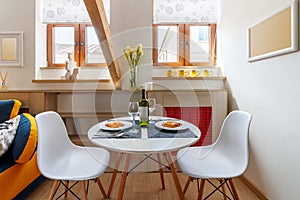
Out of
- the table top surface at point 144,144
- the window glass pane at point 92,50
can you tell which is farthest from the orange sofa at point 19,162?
the window glass pane at point 92,50

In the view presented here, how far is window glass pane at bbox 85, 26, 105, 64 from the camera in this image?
3.48 m

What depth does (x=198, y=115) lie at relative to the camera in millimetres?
3012

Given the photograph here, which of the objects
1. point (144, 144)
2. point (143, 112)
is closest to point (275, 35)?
point (143, 112)

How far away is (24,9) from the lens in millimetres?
3203

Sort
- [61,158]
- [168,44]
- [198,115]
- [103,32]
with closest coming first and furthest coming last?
[61,158] → [103,32] → [198,115] → [168,44]

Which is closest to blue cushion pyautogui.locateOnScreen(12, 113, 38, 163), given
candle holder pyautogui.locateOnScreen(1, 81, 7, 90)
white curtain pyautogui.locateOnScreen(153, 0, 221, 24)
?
candle holder pyautogui.locateOnScreen(1, 81, 7, 90)

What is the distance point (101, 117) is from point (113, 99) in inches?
11.1

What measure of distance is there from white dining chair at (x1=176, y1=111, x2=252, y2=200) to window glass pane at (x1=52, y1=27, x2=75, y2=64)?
95.9 inches

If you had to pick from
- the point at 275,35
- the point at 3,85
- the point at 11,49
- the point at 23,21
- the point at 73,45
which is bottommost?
the point at 3,85

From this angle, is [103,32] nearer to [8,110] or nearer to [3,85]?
[8,110]

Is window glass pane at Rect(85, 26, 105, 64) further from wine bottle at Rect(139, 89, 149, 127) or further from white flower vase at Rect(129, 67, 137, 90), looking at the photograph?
wine bottle at Rect(139, 89, 149, 127)

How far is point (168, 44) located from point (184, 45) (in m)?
0.24

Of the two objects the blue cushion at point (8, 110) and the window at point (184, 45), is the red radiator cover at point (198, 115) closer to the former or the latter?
the window at point (184, 45)

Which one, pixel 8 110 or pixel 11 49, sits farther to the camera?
pixel 11 49
